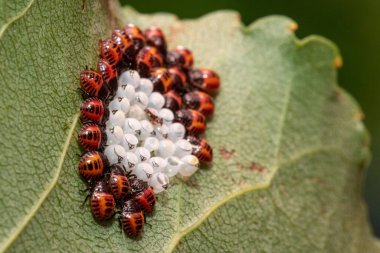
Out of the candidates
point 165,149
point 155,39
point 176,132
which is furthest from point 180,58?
point 165,149

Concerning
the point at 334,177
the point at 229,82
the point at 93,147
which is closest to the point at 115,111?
the point at 93,147

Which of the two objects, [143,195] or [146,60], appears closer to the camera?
[143,195]

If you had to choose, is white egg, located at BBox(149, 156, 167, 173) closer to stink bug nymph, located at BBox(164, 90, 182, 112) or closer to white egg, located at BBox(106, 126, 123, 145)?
white egg, located at BBox(106, 126, 123, 145)

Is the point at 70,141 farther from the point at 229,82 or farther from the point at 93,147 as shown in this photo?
the point at 229,82

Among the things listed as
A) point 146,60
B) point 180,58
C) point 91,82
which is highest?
point 91,82

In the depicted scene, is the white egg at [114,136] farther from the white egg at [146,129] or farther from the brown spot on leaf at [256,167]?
the brown spot on leaf at [256,167]

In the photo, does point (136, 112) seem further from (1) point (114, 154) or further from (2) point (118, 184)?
(2) point (118, 184)
